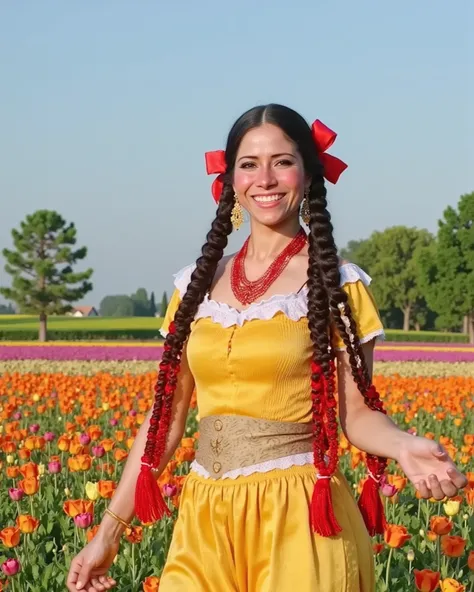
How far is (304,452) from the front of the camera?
2896mm

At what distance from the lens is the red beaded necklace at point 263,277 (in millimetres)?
3059

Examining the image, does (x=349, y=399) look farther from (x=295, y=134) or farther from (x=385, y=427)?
(x=295, y=134)

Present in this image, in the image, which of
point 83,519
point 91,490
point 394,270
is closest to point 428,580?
point 83,519

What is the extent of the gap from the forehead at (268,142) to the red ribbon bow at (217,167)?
0.23 metres

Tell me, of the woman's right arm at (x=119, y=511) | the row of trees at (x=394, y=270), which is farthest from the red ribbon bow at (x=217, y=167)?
the row of trees at (x=394, y=270)

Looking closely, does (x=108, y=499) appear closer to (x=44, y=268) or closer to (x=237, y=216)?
(x=237, y=216)

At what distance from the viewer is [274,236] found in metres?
3.13

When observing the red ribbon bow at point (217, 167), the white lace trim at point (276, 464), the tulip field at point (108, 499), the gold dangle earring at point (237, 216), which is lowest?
the tulip field at point (108, 499)

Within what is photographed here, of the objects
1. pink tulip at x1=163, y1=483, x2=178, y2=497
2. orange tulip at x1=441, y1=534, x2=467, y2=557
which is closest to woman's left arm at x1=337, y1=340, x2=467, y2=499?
orange tulip at x1=441, y1=534, x2=467, y2=557

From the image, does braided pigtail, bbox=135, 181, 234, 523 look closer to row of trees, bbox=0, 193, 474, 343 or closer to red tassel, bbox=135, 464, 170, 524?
red tassel, bbox=135, 464, 170, 524

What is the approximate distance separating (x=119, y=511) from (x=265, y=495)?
58cm

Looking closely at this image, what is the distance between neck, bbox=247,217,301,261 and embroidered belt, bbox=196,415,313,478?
21.5 inches

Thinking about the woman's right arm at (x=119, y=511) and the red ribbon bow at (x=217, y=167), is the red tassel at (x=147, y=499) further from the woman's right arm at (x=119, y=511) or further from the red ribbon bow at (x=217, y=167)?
the red ribbon bow at (x=217, y=167)

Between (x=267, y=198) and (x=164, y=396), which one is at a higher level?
(x=267, y=198)
